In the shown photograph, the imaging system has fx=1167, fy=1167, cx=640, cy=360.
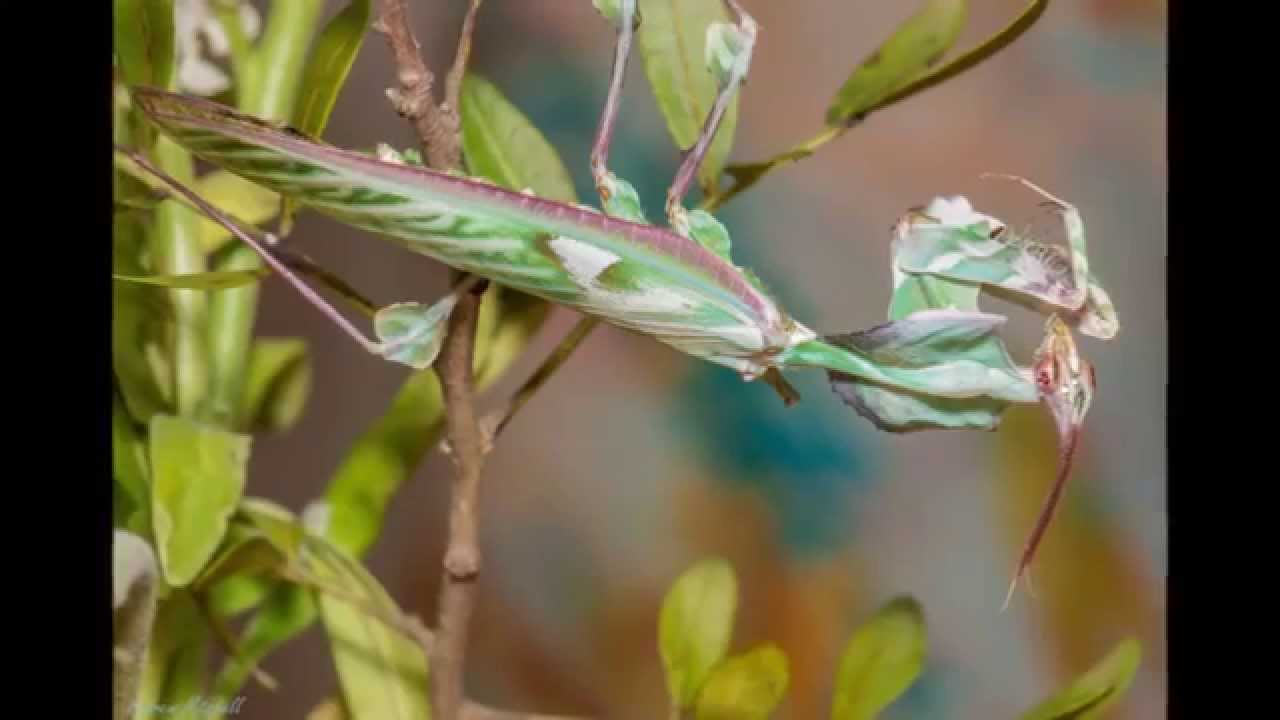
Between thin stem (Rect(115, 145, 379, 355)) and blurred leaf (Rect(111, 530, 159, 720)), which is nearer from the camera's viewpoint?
thin stem (Rect(115, 145, 379, 355))

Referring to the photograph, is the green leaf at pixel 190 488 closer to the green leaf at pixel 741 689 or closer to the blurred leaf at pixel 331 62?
the blurred leaf at pixel 331 62

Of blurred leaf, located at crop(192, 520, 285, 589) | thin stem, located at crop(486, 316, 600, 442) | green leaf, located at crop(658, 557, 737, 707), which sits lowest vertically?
green leaf, located at crop(658, 557, 737, 707)

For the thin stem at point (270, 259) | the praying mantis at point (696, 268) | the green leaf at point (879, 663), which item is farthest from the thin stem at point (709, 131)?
the green leaf at point (879, 663)

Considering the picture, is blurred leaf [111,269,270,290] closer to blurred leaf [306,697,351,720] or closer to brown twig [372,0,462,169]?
brown twig [372,0,462,169]

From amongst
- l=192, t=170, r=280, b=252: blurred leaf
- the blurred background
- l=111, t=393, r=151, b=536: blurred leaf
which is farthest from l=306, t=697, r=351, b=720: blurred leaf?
l=192, t=170, r=280, b=252: blurred leaf

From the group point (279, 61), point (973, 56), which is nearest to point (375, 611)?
point (279, 61)

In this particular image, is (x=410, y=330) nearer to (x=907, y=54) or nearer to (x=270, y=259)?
(x=270, y=259)
